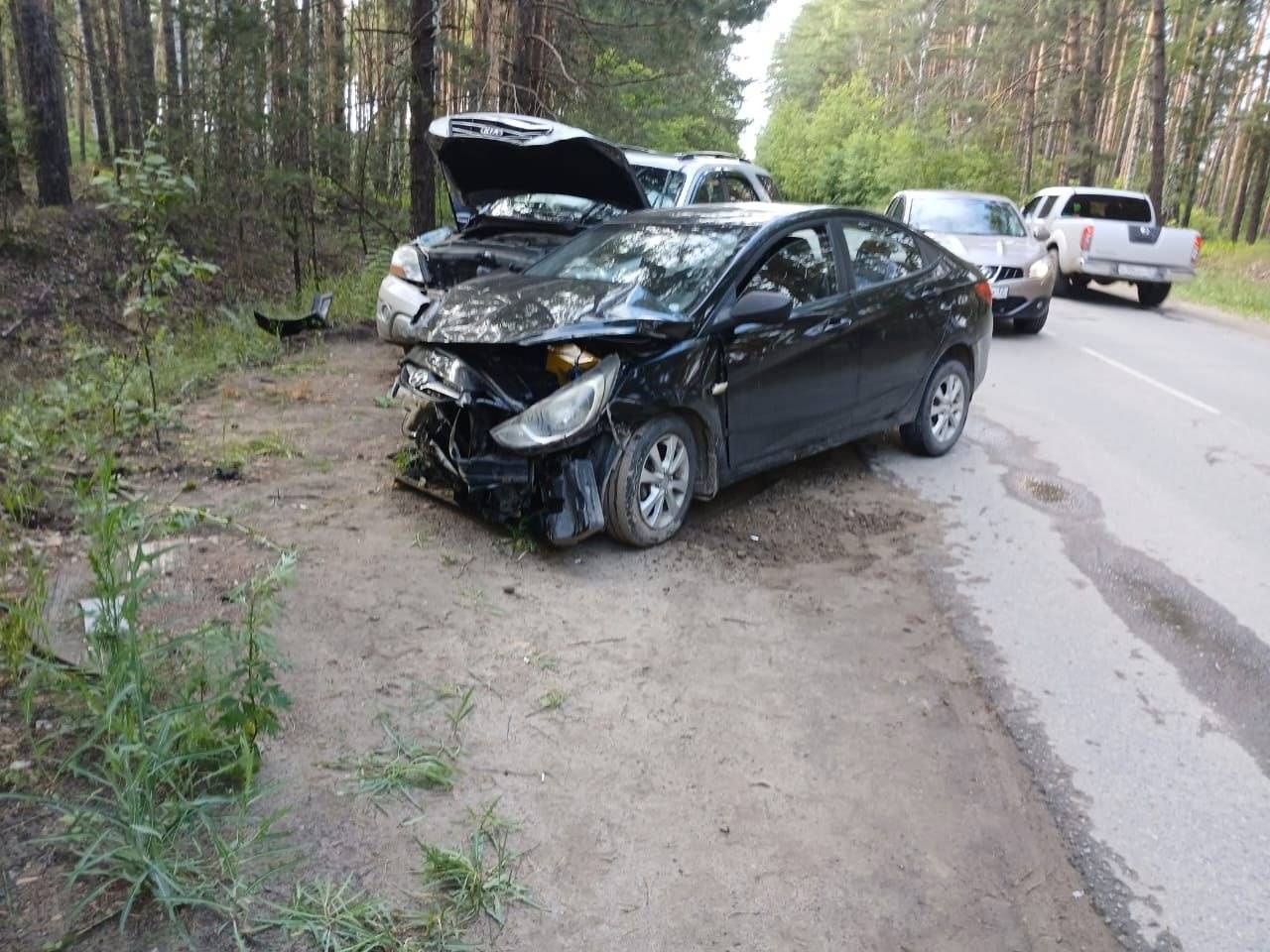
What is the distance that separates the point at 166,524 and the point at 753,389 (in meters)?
3.15

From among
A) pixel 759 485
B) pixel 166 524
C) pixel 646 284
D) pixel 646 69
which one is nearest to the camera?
pixel 166 524

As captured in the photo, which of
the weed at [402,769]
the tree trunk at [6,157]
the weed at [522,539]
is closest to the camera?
the weed at [402,769]

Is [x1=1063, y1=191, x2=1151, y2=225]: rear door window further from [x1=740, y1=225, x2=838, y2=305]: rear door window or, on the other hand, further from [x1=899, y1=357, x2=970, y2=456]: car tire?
[x1=740, y1=225, x2=838, y2=305]: rear door window

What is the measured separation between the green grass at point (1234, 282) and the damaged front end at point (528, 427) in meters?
17.1

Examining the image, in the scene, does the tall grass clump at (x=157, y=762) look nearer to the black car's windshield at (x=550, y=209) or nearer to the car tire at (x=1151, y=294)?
the black car's windshield at (x=550, y=209)

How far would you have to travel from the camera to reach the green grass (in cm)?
1914

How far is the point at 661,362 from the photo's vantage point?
5219 mm

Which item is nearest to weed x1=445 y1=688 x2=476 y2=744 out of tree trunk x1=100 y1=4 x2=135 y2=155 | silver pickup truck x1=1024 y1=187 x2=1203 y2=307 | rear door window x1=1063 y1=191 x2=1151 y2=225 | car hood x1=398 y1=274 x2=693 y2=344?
car hood x1=398 y1=274 x2=693 y2=344

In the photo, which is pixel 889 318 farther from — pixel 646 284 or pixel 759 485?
pixel 646 284

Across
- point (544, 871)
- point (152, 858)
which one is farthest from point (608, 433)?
point (152, 858)

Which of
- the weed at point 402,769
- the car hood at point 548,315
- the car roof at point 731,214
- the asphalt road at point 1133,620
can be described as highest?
the car roof at point 731,214

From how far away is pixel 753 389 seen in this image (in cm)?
579

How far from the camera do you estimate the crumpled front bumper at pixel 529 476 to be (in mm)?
5000

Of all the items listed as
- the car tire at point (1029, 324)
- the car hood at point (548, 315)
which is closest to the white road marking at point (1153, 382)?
the car tire at point (1029, 324)
